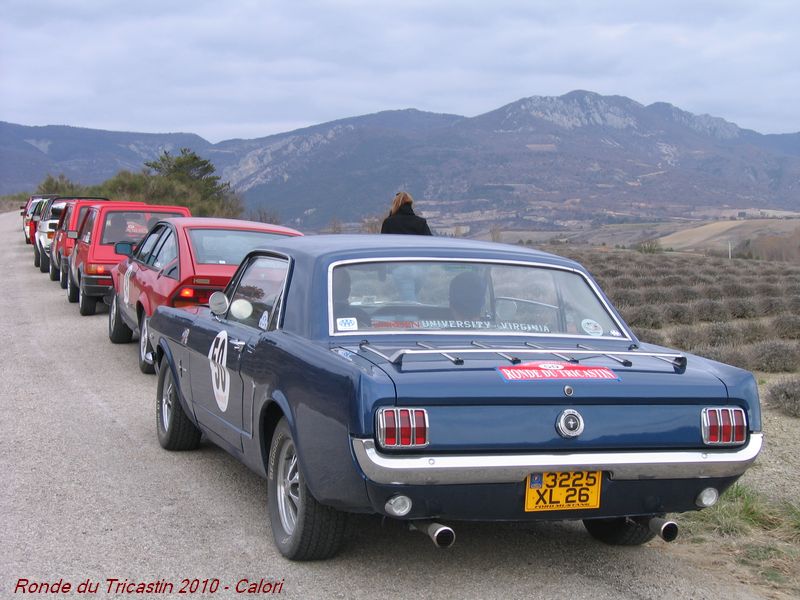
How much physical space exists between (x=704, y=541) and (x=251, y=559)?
2423mm

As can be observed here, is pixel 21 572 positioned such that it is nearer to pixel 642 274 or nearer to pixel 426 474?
pixel 426 474

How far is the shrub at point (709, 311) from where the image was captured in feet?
58.6

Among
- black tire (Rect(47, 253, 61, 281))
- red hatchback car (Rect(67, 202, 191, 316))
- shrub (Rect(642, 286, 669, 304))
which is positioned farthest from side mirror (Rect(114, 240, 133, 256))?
shrub (Rect(642, 286, 669, 304))

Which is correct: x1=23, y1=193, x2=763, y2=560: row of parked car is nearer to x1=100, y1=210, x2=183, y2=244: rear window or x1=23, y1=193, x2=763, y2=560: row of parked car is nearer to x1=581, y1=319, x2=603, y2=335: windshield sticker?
x1=581, y1=319, x2=603, y2=335: windshield sticker

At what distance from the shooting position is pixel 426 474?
4312mm

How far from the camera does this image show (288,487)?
520cm

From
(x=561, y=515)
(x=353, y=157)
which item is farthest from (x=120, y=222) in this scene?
(x=353, y=157)

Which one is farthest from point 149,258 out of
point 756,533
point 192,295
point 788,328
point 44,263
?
point 44,263

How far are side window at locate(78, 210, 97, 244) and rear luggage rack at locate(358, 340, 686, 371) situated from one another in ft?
35.6

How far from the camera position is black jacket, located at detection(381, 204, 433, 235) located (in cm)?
1184

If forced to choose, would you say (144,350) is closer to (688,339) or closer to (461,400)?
(461,400)

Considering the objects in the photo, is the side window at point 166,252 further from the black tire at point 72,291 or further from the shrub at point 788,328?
the shrub at point 788,328

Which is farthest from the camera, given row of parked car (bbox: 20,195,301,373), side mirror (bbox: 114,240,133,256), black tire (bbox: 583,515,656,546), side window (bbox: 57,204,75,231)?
side window (bbox: 57,204,75,231)

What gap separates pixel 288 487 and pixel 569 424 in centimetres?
149
